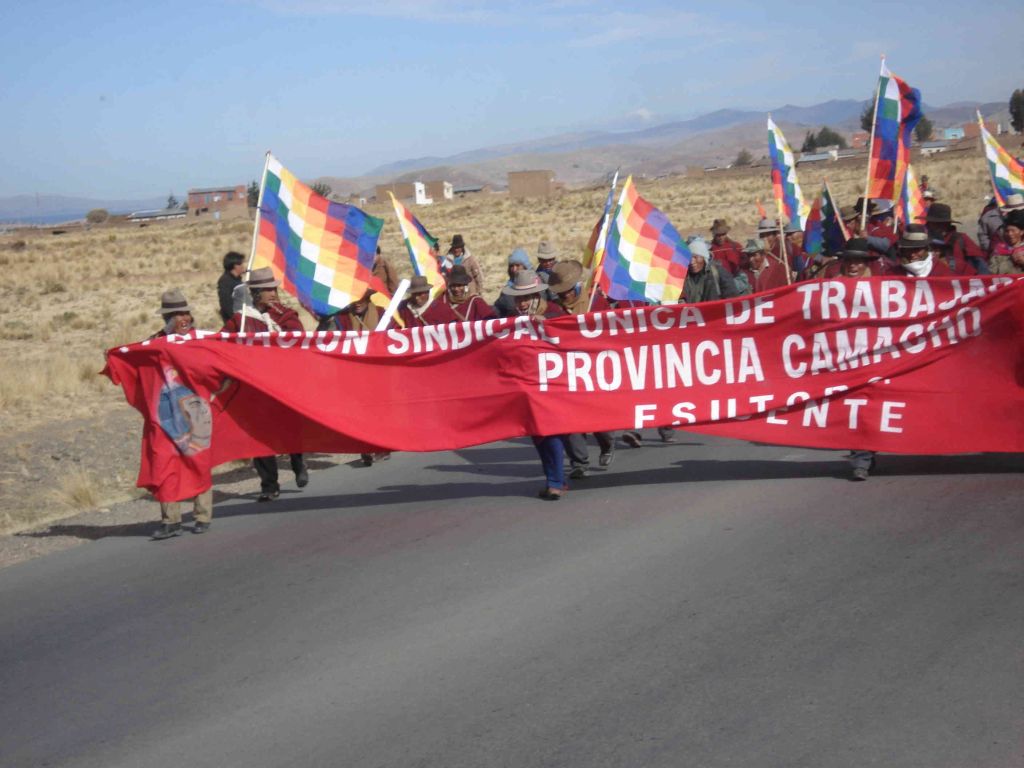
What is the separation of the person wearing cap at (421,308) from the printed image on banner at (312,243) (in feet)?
2.28

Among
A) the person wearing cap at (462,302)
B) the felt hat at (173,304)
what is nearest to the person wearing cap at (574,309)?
the person wearing cap at (462,302)

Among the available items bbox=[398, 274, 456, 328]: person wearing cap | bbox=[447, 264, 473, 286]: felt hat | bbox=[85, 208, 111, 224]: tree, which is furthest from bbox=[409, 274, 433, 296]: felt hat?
bbox=[85, 208, 111, 224]: tree

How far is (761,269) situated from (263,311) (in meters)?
6.25

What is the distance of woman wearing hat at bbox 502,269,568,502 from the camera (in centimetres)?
925

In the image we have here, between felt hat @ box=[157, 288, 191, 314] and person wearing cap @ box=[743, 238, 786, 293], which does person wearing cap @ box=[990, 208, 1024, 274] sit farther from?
felt hat @ box=[157, 288, 191, 314]

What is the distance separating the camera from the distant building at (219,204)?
93.8 metres

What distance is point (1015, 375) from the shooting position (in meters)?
8.76

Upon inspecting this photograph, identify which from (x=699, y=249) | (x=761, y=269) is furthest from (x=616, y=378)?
(x=761, y=269)

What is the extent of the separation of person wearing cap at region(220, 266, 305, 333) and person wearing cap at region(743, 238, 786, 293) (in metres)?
5.33

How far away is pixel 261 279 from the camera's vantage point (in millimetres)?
10133

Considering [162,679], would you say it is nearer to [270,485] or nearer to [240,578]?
[240,578]

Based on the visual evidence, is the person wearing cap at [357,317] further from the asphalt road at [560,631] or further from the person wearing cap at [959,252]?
the person wearing cap at [959,252]

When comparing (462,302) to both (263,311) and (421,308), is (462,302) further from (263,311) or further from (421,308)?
(263,311)

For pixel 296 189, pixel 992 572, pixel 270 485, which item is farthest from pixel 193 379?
pixel 992 572
